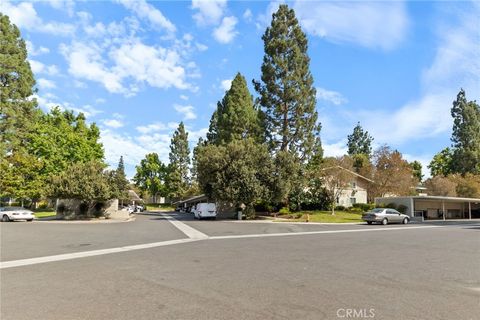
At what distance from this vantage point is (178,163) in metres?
93.5

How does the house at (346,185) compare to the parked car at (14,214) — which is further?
the house at (346,185)

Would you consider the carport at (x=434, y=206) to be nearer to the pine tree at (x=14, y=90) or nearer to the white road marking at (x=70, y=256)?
the white road marking at (x=70, y=256)

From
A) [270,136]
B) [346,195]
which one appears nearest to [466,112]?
[346,195]

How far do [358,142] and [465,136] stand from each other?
1214 inches

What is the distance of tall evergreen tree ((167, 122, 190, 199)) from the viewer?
A: 92500 mm

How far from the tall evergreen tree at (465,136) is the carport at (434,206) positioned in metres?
19.3

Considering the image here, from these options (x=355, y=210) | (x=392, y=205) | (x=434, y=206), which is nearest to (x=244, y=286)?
(x=392, y=205)

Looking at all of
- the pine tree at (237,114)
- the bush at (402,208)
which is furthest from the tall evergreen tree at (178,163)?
the bush at (402,208)

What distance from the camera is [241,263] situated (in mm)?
10195

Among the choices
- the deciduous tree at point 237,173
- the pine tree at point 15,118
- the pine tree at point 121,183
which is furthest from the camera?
the pine tree at point 15,118

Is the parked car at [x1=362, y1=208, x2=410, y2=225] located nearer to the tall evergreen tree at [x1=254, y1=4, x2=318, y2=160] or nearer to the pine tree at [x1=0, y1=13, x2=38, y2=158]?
the tall evergreen tree at [x1=254, y1=4, x2=318, y2=160]

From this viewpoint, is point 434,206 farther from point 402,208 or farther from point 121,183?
point 121,183

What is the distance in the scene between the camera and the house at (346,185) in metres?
47.0

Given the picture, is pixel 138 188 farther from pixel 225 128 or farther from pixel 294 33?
pixel 294 33
